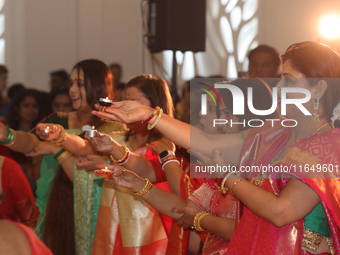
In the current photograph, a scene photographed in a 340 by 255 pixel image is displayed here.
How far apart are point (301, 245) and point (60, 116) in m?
1.77

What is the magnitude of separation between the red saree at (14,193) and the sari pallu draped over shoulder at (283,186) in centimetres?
155

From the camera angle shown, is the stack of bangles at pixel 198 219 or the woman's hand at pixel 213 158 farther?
the stack of bangles at pixel 198 219

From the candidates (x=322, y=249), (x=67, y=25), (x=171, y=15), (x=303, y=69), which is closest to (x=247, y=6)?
(x=171, y=15)

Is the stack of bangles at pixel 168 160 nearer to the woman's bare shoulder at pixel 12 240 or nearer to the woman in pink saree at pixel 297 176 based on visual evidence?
the woman in pink saree at pixel 297 176

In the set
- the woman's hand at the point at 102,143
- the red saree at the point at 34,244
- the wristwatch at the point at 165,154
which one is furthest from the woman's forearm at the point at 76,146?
the red saree at the point at 34,244

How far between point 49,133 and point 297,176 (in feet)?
4.33

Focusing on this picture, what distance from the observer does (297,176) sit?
119 cm

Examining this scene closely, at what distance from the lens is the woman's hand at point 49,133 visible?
2.02 metres

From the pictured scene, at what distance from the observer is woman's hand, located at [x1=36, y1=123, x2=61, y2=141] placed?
79.5 inches

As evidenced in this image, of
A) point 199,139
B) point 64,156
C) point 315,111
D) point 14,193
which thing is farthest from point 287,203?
point 14,193

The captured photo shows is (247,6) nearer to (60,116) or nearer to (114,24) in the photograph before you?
(114,24)

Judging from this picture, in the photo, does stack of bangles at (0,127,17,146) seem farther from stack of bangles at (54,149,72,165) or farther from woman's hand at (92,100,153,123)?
woman's hand at (92,100,153,123)

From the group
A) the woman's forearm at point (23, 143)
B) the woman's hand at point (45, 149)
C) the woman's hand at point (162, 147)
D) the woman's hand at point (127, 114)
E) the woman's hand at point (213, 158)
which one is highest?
the woman's hand at point (127, 114)

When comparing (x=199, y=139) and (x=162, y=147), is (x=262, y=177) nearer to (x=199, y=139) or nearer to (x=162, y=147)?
(x=199, y=139)
